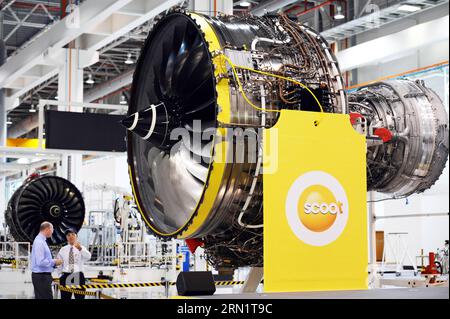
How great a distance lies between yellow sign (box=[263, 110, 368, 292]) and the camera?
14.1ft

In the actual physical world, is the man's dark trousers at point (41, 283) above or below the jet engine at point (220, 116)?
below

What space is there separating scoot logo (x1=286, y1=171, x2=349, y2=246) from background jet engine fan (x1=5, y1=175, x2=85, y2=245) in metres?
14.1

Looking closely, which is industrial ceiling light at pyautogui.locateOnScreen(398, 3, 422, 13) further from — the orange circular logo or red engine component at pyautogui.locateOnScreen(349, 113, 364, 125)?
the orange circular logo

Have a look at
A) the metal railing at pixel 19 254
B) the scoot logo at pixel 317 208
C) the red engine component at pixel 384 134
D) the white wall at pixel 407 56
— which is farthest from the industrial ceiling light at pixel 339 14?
the scoot logo at pixel 317 208

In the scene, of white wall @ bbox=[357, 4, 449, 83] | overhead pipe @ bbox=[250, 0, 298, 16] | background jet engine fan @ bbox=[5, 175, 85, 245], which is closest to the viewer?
background jet engine fan @ bbox=[5, 175, 85, 245]

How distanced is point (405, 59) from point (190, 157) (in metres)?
15.5

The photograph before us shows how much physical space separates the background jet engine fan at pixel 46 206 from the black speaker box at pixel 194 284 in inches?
550

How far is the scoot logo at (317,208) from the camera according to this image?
4359 mm

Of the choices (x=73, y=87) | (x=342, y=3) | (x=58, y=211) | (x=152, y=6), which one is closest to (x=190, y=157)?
(x=152, y=6)

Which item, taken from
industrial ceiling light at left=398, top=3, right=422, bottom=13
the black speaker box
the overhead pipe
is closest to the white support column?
the overhead pipe

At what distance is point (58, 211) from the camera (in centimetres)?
1772

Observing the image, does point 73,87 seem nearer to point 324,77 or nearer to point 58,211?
A: point 58,211

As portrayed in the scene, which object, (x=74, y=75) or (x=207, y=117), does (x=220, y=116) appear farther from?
(x=74, y=75)

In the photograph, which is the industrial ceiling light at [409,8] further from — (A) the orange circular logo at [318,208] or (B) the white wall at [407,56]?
(A) the orange circular logo at [318,208]
